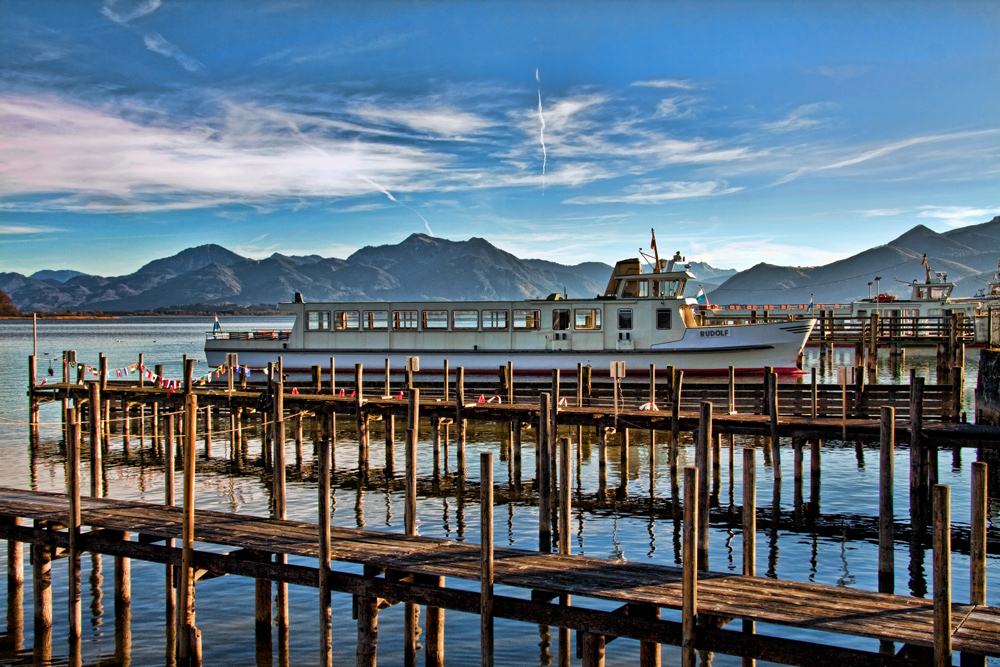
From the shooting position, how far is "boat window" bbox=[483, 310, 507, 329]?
39341 millimetres

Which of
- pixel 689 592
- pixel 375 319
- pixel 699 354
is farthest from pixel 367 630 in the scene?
pixel 375 319

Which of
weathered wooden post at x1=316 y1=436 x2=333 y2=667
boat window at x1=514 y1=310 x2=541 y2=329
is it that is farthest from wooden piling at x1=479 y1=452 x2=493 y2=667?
boat window at x1=514 y1=310 x2=541 y2=329

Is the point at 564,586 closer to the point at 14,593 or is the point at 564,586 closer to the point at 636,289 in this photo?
the point at 14,593

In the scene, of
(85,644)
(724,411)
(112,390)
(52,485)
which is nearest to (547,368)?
(724,411)

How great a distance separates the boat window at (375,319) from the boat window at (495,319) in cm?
523

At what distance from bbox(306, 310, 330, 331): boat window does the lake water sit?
11077mm

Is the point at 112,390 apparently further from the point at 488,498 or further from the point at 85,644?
the point at 488,498

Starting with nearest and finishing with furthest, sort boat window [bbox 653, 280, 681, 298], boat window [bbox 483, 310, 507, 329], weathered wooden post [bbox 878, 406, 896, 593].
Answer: weathered wooden post [bbox 878, 406, 896, 593] → boat window [bbox 653, 280, 681, 298] → boat window [bbox 483, 310, 507, 329]

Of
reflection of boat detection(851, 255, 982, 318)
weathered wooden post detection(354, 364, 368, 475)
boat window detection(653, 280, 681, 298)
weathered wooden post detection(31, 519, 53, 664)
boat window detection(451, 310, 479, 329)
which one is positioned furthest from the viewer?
reflection of boat detection(851, 255, 982, 318)

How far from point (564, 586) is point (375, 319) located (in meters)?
32.1

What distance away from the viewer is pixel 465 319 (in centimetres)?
4044

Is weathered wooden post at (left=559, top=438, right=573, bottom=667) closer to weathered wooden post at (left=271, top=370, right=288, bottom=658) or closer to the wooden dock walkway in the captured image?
the wooden dock walkway

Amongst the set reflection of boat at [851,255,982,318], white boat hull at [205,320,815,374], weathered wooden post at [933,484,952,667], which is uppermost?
reflection of boat at [851,255,982,318]

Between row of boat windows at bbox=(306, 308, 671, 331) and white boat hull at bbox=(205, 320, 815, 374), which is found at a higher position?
row of boat windows at bbox=(306, 308, 671, 331)
